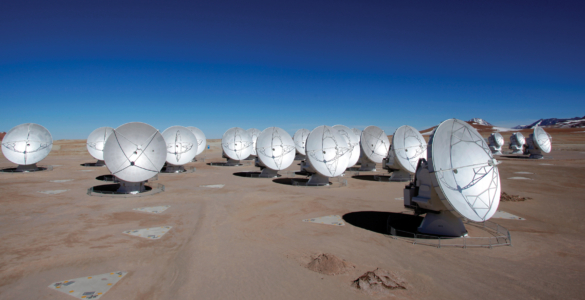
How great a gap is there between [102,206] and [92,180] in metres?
14.4

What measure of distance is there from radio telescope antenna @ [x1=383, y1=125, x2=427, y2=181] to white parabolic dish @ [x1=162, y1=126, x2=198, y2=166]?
85.1 ft

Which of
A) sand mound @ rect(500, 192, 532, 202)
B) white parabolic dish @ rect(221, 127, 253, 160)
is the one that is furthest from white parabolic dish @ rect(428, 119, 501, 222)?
white parabolic dish @ rect(221, 127, 253, 160)

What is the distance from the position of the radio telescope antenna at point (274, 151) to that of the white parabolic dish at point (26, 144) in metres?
29.6

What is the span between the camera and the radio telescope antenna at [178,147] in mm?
40969

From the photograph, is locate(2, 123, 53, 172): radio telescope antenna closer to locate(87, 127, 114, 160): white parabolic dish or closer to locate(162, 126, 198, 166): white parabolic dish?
locate(87, 127, 114, 160): white parabolic dish

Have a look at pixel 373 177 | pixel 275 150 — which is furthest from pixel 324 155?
pixel 373 177

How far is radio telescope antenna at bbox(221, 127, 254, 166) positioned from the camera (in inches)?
1976

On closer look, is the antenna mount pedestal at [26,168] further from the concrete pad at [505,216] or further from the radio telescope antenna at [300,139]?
the concrete pad at [505,216]

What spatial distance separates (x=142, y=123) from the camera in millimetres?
27922

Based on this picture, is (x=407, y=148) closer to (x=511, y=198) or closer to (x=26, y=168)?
(x=511, y=198)

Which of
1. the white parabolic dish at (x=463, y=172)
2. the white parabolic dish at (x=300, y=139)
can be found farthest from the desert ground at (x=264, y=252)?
the white parabolic dish at (x=300, y=139)

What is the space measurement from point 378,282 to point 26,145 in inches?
1889

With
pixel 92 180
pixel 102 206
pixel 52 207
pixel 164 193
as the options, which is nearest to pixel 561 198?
pixel 164 193

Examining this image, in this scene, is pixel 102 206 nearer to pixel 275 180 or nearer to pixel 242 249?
pixel 242 249
